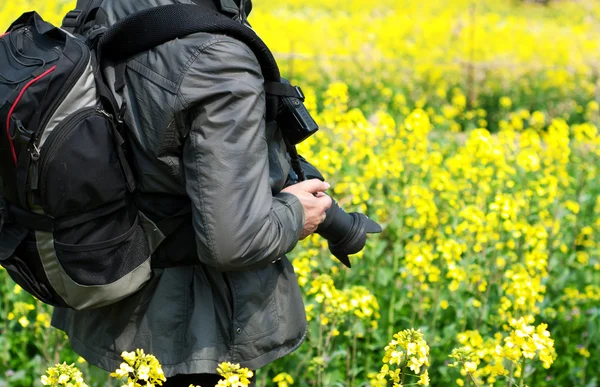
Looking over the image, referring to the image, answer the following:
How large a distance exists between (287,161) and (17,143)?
0.67 m

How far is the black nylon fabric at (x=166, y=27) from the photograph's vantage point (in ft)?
5.41

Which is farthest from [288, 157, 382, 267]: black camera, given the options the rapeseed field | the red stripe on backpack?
the red stripe on backpack

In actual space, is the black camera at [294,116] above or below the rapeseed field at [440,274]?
above

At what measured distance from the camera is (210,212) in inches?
64.9

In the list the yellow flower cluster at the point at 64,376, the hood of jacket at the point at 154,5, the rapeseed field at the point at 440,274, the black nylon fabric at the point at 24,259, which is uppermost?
the hood of jacket at the point at 154,5

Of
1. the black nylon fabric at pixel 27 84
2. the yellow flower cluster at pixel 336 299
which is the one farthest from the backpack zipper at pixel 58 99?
the yellow flower cluster at pixel 336 299

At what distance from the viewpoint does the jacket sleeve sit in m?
1.62

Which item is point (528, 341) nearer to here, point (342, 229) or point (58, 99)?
point (342, 229)

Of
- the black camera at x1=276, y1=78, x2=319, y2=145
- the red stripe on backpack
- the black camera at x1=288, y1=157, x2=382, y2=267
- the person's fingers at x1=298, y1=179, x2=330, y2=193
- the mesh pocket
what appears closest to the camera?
the red stripe on backpack

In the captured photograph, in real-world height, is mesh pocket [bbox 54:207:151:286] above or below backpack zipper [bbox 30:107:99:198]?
below

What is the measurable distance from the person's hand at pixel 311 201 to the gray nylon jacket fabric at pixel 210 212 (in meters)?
0.04

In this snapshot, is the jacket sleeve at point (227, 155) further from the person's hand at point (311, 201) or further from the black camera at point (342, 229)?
the black camera at point (342, 229)

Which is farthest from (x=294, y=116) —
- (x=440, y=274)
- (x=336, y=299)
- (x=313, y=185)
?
(x=440, y=274)

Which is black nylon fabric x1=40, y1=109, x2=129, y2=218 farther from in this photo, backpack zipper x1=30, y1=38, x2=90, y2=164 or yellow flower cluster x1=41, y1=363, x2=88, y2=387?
yellow flower cluster x1=41, y1=363, x2=88, y2=387
